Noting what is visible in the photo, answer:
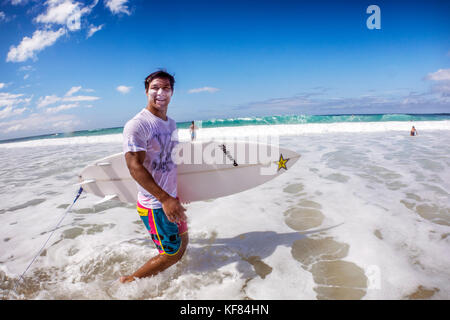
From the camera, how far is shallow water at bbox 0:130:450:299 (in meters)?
2.20

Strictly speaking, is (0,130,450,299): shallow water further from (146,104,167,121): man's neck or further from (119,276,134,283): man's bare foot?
(146,104,167,121): man's neck

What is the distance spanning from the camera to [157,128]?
1.84 metres

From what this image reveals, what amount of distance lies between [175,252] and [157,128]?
1.12m

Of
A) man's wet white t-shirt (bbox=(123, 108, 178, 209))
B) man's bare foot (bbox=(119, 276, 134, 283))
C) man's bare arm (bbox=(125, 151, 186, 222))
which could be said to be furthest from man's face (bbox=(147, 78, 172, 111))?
man's bare foot (bbox=(119, 276, 134, 283))

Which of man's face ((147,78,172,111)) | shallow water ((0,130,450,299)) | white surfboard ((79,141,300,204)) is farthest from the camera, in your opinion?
white surfboard ((79,141,300,204))

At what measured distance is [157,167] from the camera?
1912 mm

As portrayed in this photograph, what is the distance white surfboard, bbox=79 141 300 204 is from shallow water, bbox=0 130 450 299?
65 cm

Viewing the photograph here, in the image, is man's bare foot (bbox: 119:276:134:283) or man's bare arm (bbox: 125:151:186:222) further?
man's bare foot (bbox: 119:276:134:283)

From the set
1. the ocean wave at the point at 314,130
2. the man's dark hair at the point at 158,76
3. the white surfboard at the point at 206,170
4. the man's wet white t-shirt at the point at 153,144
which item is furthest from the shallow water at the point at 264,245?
the ocean wave at the point at 314,130

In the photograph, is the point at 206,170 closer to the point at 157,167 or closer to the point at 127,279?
the point at 157,167

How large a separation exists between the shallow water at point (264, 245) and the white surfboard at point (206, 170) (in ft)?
2.14

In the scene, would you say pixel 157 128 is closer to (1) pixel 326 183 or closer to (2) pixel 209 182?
(2) pixel 209 182

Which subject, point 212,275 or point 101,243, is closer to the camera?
point 212,275
